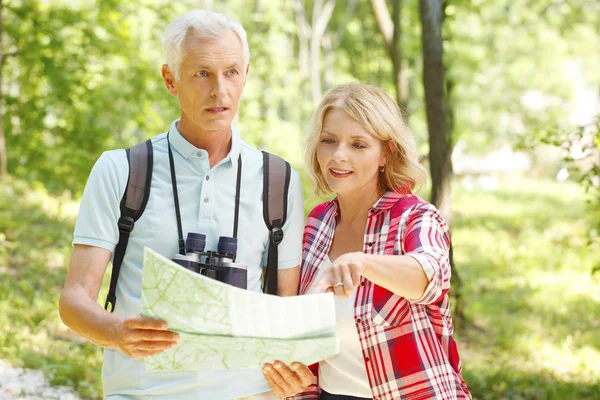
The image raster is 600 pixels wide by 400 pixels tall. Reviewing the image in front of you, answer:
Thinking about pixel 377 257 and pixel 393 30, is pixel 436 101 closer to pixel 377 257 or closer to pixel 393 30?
pixel 377 257

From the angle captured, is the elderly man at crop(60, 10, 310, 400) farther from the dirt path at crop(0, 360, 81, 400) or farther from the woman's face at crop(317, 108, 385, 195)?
the dirt path at crop(0, 360, 81, 400)

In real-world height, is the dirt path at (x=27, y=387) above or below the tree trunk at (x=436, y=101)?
below

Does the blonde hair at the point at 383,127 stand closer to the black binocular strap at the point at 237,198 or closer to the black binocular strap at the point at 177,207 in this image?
the black binocular strap at the point at 237,198

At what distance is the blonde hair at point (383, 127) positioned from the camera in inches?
118

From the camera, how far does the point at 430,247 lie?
8.55 ft

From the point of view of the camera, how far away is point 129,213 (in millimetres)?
2561

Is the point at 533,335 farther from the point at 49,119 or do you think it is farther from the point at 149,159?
the point at 49,119

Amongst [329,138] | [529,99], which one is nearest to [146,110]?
[329,138]

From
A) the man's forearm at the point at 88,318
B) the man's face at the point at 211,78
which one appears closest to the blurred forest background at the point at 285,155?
the man's face at the point at 211,78

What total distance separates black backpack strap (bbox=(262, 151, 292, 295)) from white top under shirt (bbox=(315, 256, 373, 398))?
0.80ft

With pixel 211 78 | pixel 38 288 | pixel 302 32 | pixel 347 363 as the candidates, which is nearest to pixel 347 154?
pixel 211 78

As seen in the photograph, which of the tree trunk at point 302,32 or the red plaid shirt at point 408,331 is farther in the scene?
the tree trunk at point 302,32

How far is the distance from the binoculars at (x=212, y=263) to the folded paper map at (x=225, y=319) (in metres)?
0.33

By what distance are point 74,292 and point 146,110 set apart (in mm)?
9142
